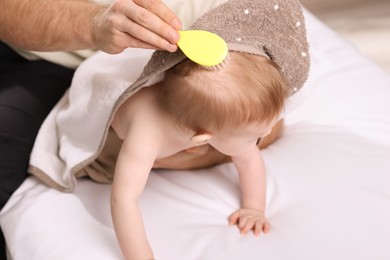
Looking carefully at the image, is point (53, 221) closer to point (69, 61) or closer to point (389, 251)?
point (69, 61)

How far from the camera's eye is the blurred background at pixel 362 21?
2.00 m

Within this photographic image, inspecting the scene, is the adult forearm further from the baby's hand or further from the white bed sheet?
the baby's hand

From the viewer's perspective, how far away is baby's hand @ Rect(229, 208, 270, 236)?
0.98 m

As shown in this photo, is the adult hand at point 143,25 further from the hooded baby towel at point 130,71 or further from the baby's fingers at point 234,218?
the baby's fingers at point 234,218

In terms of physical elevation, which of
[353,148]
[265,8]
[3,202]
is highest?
[265,8]

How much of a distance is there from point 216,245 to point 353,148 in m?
0.35

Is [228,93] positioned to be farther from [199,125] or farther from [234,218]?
[234,218]

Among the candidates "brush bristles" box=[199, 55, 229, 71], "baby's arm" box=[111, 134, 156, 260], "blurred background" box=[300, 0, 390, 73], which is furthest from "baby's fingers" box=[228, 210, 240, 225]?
"blurred background" box=[300, 0, 390, 73]

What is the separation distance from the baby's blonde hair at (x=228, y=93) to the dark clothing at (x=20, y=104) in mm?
410

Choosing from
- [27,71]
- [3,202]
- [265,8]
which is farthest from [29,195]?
[265,8]

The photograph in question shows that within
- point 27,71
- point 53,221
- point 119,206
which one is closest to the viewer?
point 119,206

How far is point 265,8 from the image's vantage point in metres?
0.91

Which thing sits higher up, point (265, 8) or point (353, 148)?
point (265, 8)

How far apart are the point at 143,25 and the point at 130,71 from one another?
240 mm
